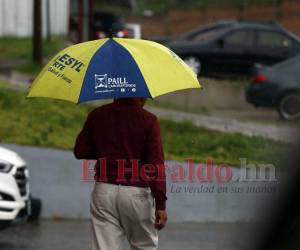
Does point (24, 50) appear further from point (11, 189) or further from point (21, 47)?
point (11, 189)

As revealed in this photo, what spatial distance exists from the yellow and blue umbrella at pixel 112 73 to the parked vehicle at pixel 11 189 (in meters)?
3.23

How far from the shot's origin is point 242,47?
21.4 metres

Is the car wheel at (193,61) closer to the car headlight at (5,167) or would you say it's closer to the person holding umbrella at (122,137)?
the car headlight at (5,167)

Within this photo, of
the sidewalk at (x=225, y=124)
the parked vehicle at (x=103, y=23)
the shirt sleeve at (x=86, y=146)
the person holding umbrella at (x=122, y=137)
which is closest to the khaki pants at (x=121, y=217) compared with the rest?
the person holding umbrella at (x=122, y=137)

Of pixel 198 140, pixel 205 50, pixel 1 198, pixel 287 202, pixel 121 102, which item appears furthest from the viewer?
pixel 205 50

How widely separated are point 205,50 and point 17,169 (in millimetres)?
12385

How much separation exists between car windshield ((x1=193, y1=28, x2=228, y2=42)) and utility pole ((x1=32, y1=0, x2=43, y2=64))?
13.5 ft

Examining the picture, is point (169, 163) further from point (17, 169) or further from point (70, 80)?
point (70, 80)

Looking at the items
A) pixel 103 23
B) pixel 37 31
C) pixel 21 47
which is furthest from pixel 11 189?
pixel 103 23

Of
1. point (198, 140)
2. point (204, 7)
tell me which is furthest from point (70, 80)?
point (204, 7)

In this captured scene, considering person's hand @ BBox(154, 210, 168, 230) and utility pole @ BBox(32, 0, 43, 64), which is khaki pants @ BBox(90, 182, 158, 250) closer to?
person's hand @ BBox(154, 210, 168, 230)

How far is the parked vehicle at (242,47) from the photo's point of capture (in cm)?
2128

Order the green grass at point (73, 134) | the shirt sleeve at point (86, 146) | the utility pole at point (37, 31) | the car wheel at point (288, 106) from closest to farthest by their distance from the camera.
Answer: the shirt sleeve at point (86, 146) < the green grass at point (73, 134) < the car wheel at point (288, 106) < the utility pole at point (37, 31)

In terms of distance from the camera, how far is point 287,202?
3.36 m
